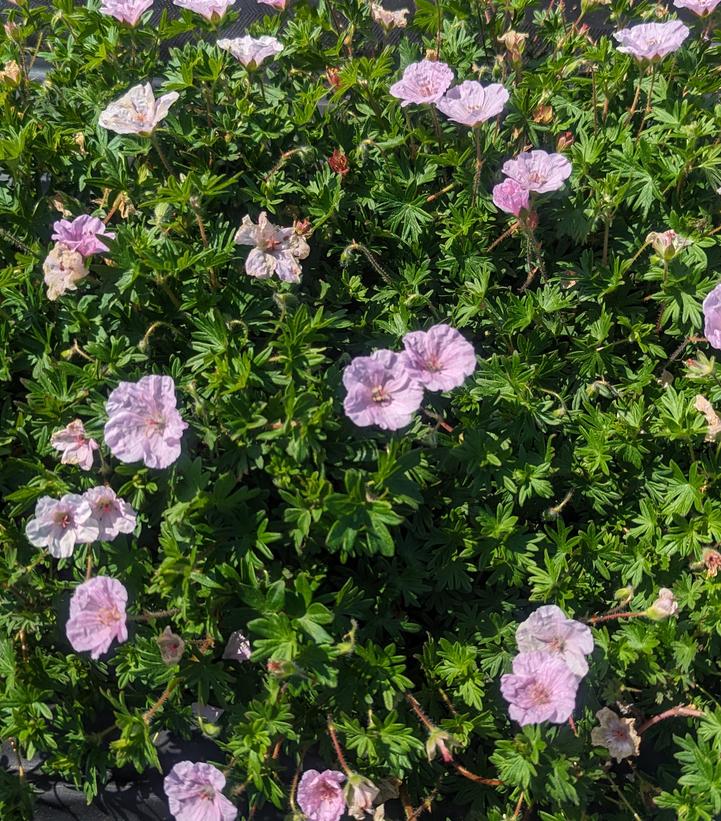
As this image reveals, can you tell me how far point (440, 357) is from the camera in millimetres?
1953

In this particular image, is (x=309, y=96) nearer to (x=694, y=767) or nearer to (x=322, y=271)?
(x=322, y=271)

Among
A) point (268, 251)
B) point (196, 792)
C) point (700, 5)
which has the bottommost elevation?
point (196, 792)

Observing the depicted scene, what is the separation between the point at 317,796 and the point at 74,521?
2.84 ft

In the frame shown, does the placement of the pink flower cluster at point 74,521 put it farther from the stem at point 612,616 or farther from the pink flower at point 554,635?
the stem at point 612,616

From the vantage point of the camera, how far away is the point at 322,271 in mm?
2498

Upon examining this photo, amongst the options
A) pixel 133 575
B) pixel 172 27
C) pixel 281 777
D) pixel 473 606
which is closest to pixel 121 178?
pixel 172 27

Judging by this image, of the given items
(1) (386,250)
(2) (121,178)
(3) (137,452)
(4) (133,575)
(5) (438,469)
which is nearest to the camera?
(3) (137,452)

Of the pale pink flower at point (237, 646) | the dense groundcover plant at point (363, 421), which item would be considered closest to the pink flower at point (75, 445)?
the dense groundcover plant at point (363, 421)

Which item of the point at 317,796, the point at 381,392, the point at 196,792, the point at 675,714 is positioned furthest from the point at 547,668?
the point at 196,792

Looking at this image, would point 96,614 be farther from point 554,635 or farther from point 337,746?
point 554,635

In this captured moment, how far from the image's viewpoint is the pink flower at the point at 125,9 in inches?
94.9

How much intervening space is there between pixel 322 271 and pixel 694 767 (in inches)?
67.7

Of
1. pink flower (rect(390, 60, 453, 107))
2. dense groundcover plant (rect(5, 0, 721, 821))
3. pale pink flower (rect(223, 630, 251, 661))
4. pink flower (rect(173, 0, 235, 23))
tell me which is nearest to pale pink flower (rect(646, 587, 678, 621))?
dense groundcover plant (rect(5, 0, 721, 821))

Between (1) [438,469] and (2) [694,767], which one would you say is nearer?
(2) [694,767]
